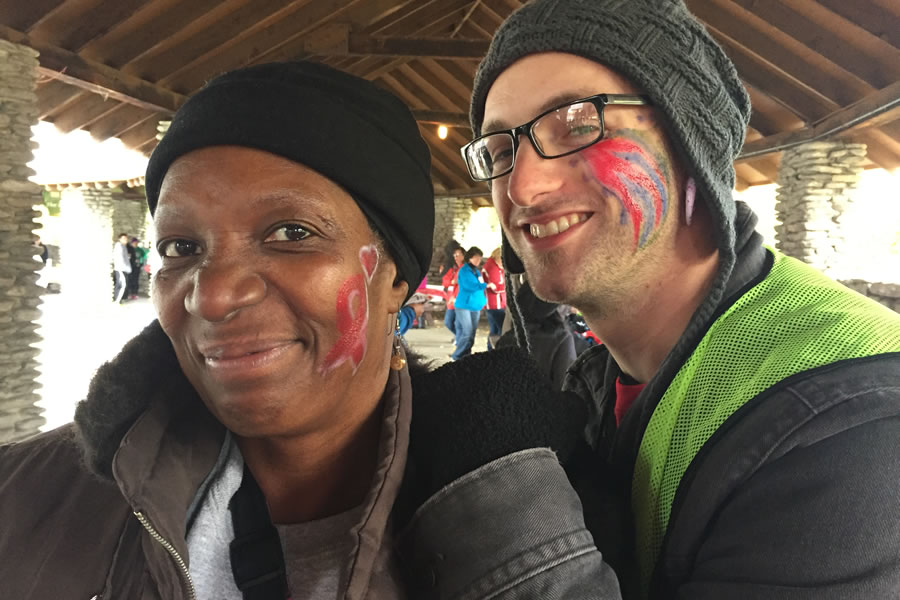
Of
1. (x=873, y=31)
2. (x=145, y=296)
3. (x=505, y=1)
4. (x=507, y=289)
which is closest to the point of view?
(x=507, y=289)

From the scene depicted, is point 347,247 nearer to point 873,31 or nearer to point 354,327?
point 354,327

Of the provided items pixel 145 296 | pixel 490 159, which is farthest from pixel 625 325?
pixel 145 296

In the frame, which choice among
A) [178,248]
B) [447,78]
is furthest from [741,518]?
[447,78]

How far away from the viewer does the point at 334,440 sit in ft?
3.67

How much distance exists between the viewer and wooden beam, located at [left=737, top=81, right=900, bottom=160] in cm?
568

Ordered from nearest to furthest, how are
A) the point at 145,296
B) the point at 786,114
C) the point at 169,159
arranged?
the point at 169,159
the point at 786,114
the point at 145,296

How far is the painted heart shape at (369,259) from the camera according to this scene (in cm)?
109

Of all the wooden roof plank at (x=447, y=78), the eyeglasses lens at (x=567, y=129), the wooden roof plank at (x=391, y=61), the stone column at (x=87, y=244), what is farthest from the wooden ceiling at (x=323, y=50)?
the stone column at (x=87, y=244)

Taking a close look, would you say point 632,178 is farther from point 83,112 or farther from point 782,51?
point 83,112

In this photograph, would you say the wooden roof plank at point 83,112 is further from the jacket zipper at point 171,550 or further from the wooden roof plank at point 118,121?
the jacket zipper at point 171,550

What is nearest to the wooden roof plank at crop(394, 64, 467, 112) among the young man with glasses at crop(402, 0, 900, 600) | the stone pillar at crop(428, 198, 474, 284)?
the stone pillar at crop(428, 198, 474, 284)

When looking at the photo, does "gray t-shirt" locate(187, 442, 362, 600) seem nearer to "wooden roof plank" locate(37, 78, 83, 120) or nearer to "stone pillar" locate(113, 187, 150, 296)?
"wooden roof plank" locate(37, 78, 83, 120)

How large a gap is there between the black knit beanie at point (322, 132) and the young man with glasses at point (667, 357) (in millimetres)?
384

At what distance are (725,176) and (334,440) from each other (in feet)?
3.69
